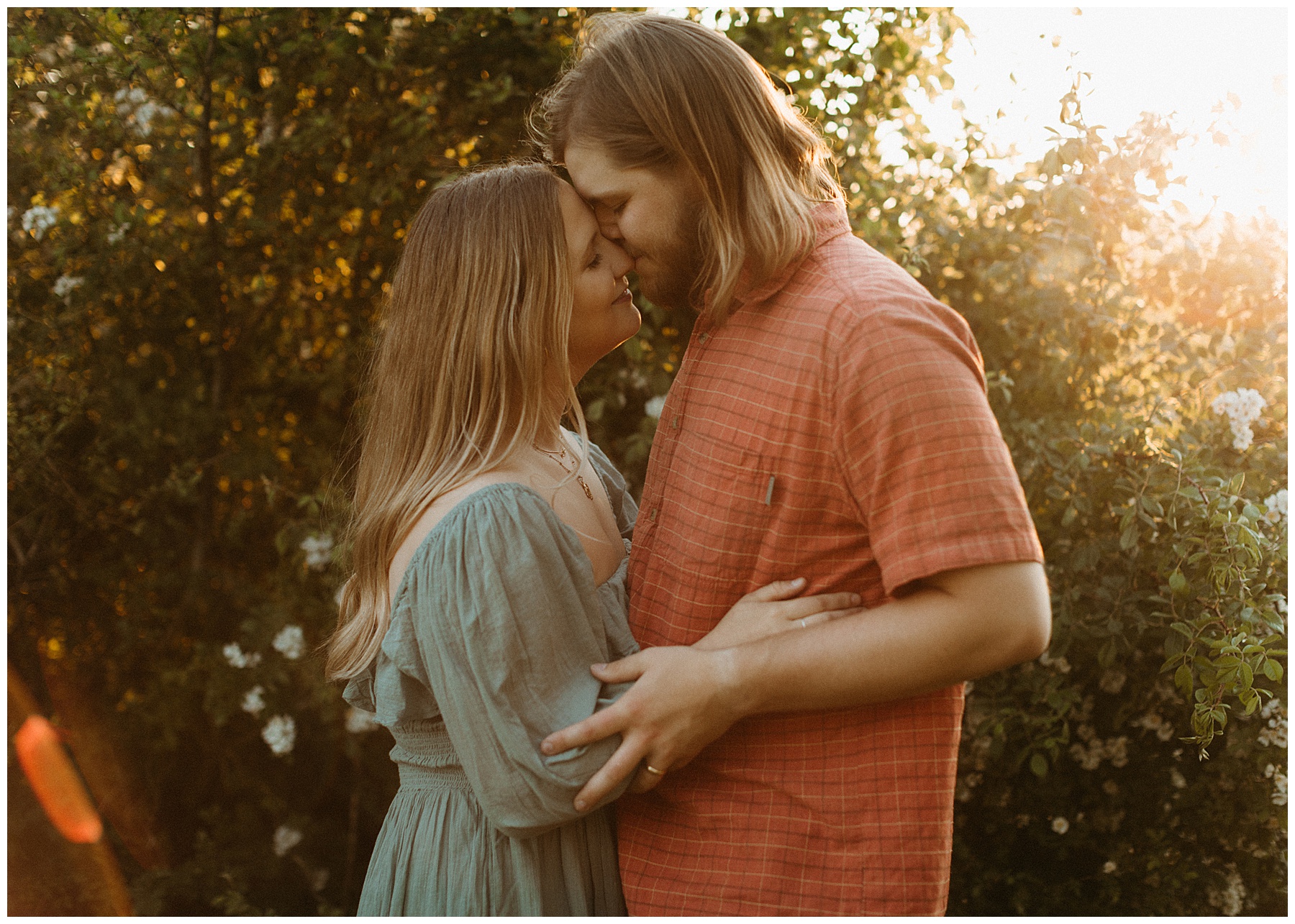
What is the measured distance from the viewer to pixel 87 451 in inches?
129

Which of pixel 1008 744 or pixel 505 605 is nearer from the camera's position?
pixel 505 605

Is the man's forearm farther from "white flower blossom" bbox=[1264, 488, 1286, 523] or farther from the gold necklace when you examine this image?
"white flower blossom" bbox=[1264, 488, 1286, 523]

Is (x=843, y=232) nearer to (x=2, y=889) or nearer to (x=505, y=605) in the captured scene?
(x=505, y=605)

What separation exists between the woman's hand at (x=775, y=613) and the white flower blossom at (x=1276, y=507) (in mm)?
1360

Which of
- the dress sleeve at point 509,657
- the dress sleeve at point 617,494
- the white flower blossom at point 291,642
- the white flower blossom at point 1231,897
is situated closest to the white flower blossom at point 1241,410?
the white flower blossom at point 1231,897

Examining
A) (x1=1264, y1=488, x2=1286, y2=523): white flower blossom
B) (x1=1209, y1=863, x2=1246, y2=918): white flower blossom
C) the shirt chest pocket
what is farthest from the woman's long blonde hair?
(x1=1209, y1=863, x2=1246, y2=918): white flower blossom

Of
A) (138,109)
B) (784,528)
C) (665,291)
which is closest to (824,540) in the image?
(784,528)

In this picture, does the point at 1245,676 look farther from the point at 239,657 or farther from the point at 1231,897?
the point at 239,657

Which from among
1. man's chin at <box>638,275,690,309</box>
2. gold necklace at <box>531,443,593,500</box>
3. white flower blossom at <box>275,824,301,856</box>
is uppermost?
man's chin at <box>638,275,690,309</box>

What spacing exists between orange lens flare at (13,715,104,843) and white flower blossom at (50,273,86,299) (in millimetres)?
1579

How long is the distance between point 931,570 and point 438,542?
2.53 feet

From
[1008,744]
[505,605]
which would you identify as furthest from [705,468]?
[1008,744]

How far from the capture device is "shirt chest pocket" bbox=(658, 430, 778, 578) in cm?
142

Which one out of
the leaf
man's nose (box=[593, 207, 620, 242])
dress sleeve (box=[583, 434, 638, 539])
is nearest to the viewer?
man's nose (box=[593, 207, 620, 242])
